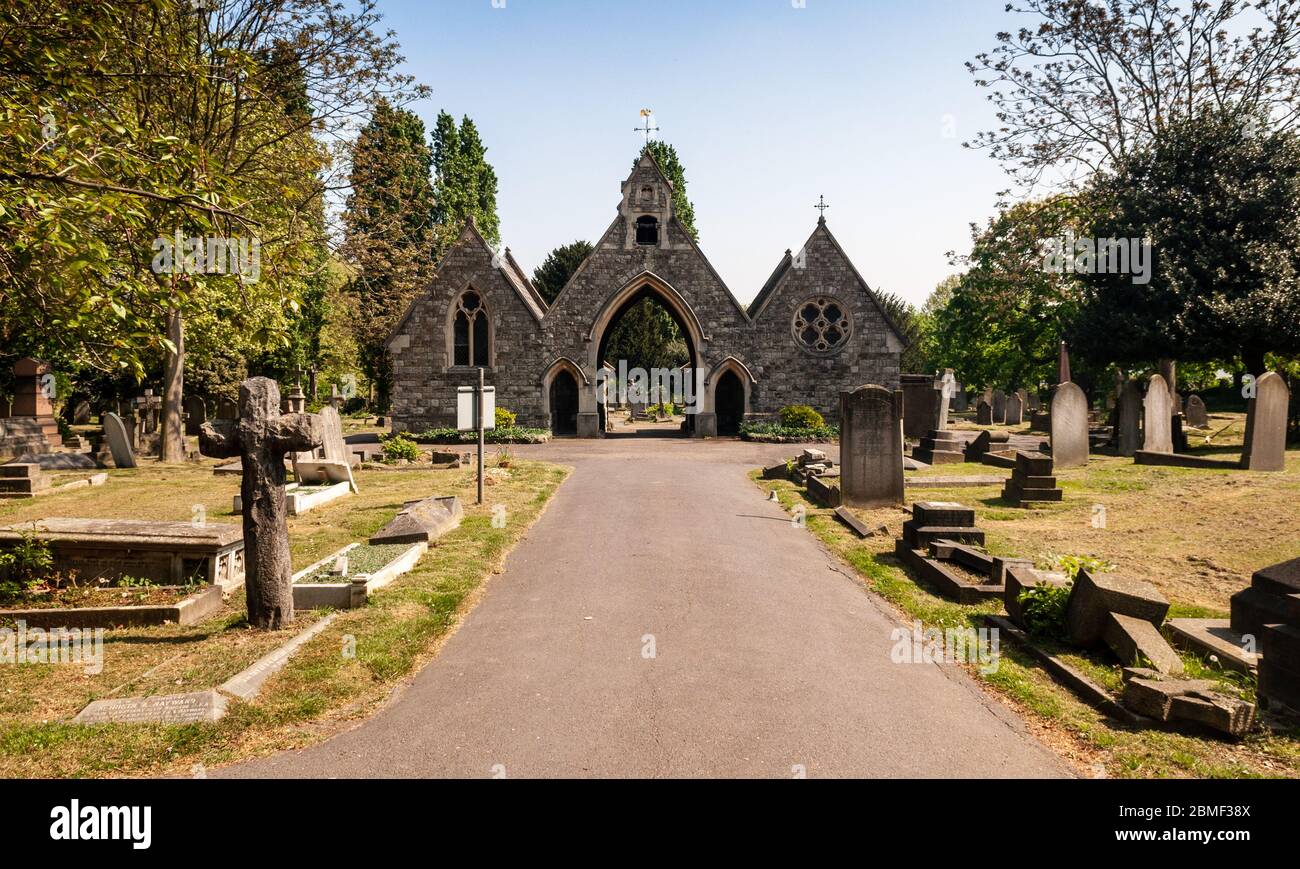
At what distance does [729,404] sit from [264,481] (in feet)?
89.1

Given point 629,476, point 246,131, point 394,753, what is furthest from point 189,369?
point 394,753

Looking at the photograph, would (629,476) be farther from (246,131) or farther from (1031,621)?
(246,131)

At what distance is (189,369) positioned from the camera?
104 ft

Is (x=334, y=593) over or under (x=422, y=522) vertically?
under

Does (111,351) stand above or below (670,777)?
above

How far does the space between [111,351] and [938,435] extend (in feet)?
66.3

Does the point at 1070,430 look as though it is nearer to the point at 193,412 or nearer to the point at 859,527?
the point at 859,527

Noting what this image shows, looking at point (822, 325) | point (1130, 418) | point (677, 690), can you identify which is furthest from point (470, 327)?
point (677, 690)

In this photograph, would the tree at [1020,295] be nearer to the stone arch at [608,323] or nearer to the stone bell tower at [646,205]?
the stone arch at [608,323]

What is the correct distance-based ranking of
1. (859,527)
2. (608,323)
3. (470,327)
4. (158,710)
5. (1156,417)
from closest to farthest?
(158,710) → (859,527) → (1156,417) → (470,327) → (608,323)

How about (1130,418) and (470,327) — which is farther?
(470,327)

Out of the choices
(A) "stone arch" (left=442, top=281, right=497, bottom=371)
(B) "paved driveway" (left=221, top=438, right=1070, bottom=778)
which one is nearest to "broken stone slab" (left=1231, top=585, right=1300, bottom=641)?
(B) "paved driveway" (left=221, top=438, right=1070, bottom=778)

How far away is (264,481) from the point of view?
24.0 feet

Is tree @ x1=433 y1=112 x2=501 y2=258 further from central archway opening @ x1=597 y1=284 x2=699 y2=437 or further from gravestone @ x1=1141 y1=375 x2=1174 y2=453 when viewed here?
gravestone @ x1=1141 y1=375 x2=1174 y2=453
